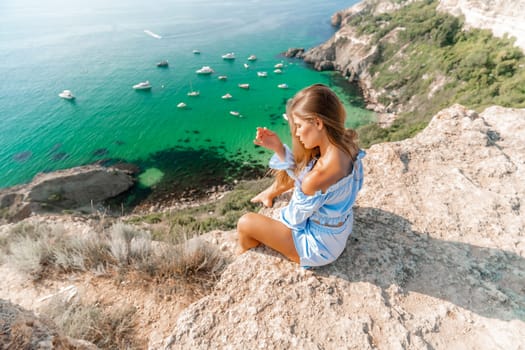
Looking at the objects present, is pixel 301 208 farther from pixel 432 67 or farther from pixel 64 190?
pixel 432 67

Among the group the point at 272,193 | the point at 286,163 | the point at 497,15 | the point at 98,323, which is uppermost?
the point at 286,163

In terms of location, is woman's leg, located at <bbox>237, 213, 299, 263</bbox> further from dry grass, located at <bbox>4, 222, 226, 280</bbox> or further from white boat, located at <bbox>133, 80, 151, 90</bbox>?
white boat, located at <bbox>133, 80, 151, 90</bbox>

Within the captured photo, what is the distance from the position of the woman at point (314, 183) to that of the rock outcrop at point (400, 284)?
11.1 inches

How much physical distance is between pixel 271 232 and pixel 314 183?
738 mm

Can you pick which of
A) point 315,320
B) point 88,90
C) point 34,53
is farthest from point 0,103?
point 315,320

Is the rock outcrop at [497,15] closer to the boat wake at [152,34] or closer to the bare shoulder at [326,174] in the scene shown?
the bare shoulder at [326,174]

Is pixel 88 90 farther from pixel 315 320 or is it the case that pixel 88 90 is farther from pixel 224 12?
pixel 224 12

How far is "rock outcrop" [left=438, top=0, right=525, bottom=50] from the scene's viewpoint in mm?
25186

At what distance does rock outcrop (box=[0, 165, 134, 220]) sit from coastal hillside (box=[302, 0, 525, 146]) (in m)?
21.8

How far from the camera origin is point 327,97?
7.56 ft

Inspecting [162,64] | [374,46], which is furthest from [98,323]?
[162,64]

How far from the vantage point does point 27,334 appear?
6.25 feet

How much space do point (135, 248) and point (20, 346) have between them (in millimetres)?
1751

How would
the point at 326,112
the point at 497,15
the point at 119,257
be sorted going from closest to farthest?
the point at 326,112
the point at 119,257
the point at 497,15
